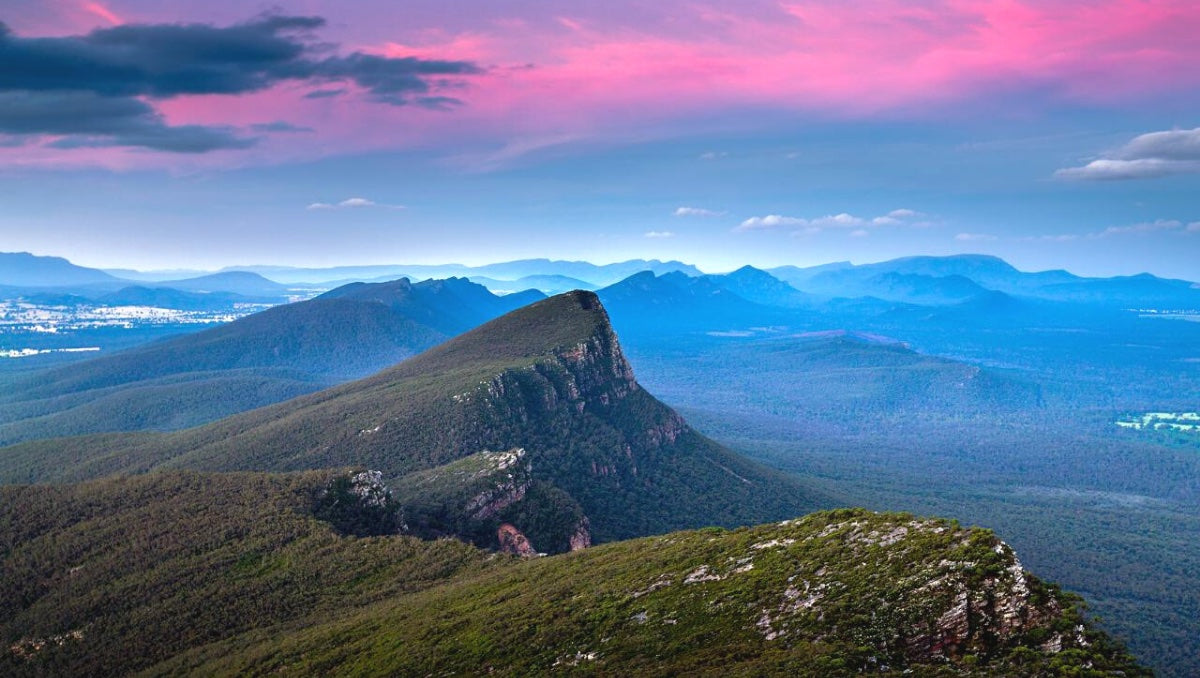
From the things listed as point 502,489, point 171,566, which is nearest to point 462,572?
point 502,489

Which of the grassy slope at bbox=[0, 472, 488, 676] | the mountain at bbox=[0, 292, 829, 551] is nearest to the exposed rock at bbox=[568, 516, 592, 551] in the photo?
the mountain at bbox=[0, 292, 829, 551]

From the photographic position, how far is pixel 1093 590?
158m

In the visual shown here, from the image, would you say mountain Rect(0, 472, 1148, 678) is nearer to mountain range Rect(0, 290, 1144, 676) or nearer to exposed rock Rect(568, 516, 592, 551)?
mountain range Rect(0, 290, 1144, 676)

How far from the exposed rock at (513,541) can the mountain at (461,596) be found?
62.9 feet

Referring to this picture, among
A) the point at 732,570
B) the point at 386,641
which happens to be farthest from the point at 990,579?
the point at 386,641

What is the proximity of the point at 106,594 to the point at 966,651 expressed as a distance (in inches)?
3672

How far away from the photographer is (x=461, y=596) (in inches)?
2815

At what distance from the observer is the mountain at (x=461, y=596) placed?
36500 millimetres

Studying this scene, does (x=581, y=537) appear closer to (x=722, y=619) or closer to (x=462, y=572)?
(x=462, y=572)

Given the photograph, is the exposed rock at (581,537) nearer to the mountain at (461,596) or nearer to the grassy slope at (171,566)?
the grassy slope at (171,566)

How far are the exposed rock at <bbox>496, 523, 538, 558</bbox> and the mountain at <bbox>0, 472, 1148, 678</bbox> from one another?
62.9 feet

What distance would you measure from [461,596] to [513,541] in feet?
150

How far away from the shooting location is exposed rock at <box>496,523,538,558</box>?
114000 millimetres

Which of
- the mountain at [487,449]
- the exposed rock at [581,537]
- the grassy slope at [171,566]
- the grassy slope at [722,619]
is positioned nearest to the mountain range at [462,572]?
Answer: the grassy slope at [722,619]
